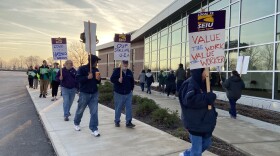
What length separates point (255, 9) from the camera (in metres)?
13.8

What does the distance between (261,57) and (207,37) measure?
963 centimetres

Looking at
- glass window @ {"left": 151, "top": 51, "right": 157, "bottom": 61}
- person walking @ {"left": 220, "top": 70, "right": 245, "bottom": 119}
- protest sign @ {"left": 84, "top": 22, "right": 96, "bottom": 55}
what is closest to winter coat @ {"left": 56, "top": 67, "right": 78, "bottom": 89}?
protest sign @ {"left": 84, "top": 22, "right": 96, "bottom": 55}

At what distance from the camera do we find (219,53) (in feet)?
15.0

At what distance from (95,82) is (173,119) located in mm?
2444

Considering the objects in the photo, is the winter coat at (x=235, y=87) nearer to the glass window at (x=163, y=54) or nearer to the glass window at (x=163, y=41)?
the glass window at (x=163, y=54)

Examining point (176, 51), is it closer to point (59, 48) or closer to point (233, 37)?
point (233, 37)

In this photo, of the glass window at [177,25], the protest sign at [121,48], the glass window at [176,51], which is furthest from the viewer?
the glass window at [177,25]

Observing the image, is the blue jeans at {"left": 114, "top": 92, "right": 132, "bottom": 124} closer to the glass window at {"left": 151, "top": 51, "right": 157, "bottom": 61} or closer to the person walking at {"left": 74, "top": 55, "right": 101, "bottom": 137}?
A: the person walking at {"left": 74, "top": 55, "right": 101, "bottom": 137}

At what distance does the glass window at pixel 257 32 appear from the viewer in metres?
12.8

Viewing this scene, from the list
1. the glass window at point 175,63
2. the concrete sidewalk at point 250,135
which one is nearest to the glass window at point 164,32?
the glass window at point 175,63

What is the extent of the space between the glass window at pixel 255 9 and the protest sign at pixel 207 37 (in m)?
9.33

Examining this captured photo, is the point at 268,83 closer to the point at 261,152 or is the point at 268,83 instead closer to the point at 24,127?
Result: the point at 261,152

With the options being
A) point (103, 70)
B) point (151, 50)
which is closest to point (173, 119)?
point (151, 50)

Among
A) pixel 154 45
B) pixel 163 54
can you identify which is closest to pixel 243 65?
pixel 163 54
